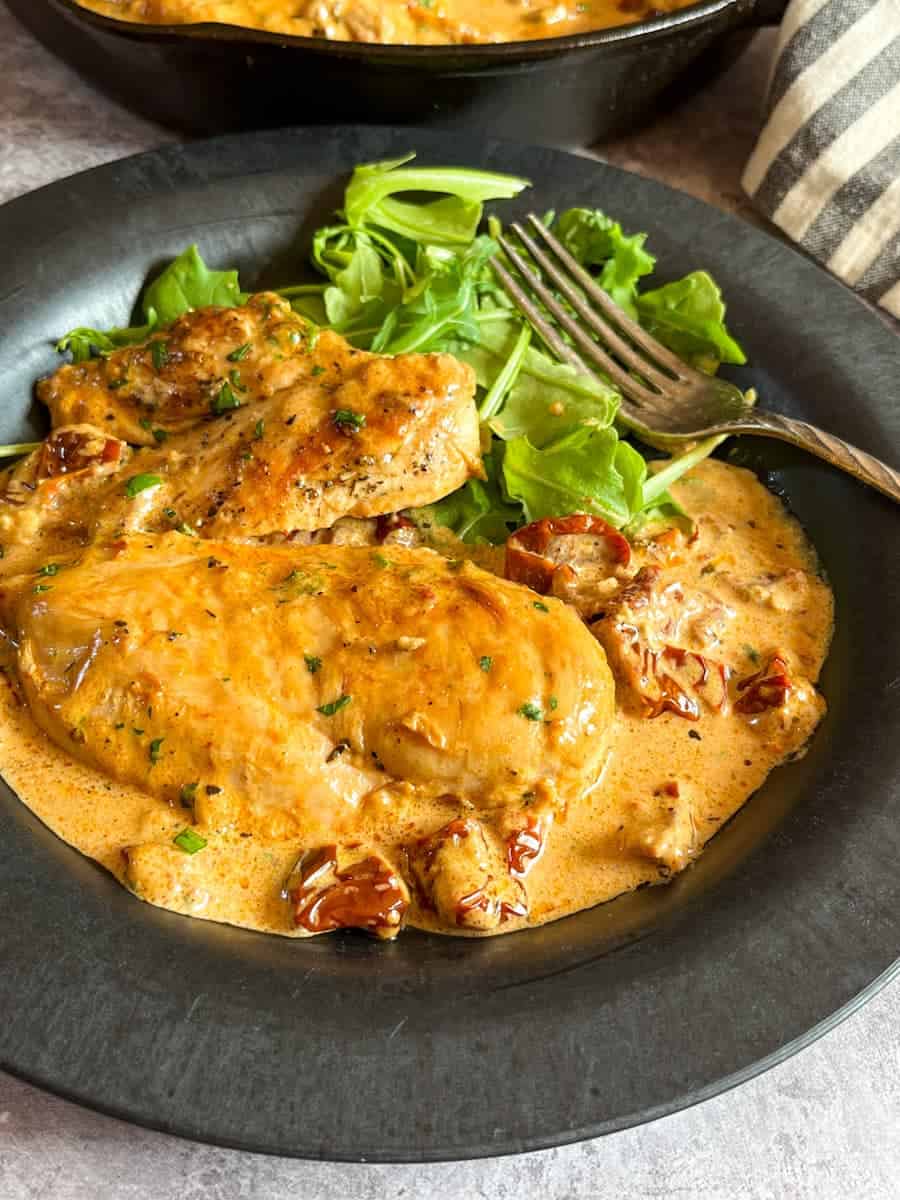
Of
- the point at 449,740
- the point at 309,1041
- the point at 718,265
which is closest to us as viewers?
the point at 309,1041

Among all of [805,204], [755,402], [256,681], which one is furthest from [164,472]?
[805,204]

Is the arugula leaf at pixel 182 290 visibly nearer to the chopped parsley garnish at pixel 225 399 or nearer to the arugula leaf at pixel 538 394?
the chopped parsley garnish at pixel 225 399

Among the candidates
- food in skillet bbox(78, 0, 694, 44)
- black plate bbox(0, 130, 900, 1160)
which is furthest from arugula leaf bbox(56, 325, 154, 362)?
black plate bbox(0, 130, 900, 1160)

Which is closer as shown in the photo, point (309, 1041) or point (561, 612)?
point (309, 1041)

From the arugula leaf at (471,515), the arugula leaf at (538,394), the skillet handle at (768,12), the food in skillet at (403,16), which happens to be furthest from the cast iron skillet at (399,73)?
the arugula leaf at (471,515)

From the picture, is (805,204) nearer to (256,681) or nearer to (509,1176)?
(256,681)

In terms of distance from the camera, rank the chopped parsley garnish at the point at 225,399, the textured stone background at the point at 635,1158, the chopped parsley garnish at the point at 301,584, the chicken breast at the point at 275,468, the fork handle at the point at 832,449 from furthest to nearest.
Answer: the chopped parsley garnish at the point at 225,399 → the fork handle at the point at 832,449 → the chicken breast at the point at 275,468 → the chopped parsley garnish at the point at 301,584 → the textured stone background at the point at 635,1158
